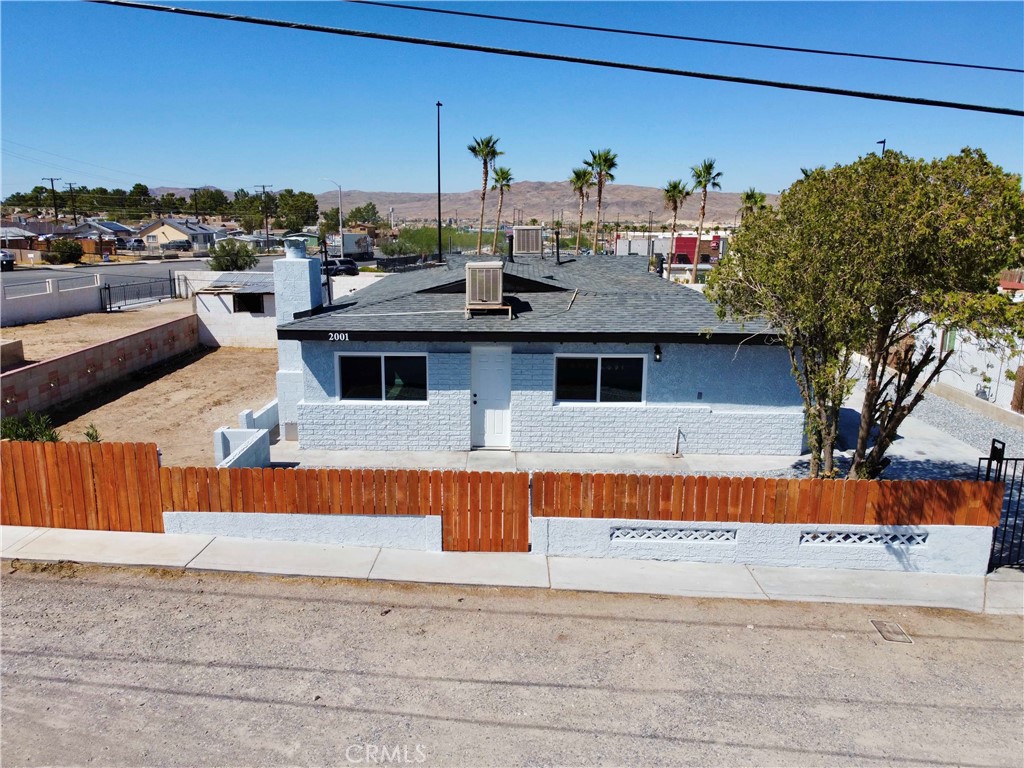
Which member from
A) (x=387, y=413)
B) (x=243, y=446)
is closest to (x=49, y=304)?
(x=387, y=413)

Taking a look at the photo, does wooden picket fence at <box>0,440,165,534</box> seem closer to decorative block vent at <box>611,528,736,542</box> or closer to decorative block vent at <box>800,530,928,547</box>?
decorative block vent at <box>611,528,736,542</box>

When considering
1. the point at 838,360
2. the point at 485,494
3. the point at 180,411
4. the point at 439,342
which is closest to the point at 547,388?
the point at 439,342

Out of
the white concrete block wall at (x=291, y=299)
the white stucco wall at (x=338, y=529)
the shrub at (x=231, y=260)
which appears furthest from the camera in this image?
the shrub at (x=231, y=260)

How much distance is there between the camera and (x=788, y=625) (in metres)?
8.87

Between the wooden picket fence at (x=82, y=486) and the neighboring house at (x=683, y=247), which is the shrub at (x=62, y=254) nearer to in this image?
the neighboring house at (x=683, y=247)

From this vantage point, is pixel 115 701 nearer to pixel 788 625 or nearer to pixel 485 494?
pixel 485 494

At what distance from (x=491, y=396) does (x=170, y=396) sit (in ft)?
36.0

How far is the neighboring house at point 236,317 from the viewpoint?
92.9 feet

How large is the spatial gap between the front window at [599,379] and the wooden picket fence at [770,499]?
487 cm

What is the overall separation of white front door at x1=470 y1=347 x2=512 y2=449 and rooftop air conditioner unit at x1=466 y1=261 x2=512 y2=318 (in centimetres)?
100

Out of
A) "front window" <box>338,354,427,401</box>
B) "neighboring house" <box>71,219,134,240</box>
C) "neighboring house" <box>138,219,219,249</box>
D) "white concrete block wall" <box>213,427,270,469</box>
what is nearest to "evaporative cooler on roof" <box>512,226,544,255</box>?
"front window" <box>338,354,427,401</box>

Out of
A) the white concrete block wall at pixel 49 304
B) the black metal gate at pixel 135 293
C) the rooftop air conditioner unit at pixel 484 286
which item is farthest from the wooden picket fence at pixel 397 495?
the black metal gate at pixel 135 293

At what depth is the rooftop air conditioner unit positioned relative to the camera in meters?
14.9

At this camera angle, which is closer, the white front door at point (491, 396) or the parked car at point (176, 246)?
the white front door at point (491, 396)
